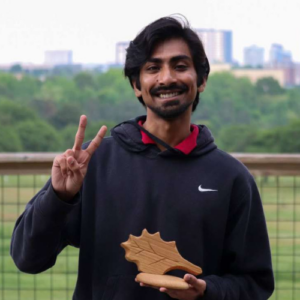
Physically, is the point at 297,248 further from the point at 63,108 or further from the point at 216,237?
the point at 63,108

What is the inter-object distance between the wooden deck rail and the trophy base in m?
2.17

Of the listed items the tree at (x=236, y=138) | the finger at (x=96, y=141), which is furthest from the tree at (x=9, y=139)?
the finger at (x=96, y=141)

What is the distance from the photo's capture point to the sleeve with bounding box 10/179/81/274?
2559 millimetres

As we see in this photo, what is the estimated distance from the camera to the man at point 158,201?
2660 millimetres

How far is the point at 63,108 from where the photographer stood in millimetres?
16203

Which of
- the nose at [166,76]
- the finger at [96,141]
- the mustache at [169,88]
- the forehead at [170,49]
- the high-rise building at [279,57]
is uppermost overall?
the high-rise building at [279,57]

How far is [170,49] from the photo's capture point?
9.18 ft

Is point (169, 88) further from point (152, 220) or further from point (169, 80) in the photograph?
point (152, 220)

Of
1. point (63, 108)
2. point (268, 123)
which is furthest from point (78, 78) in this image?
point (268, 123)

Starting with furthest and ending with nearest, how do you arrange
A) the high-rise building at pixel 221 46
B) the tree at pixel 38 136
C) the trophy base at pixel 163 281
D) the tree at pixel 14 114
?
the high-rise building at pixel 221 46 < the tree at pixel 14 114 < the tree at pixel 38 136 < the trophy base at pixel 163 281

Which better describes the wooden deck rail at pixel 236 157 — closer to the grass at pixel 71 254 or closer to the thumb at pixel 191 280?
the grass at pixel 71 254

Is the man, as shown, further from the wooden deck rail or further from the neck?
the wooden deck rail

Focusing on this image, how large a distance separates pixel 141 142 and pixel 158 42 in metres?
0.35

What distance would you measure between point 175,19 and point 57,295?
3.97m
